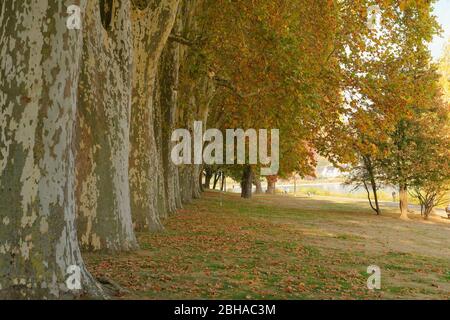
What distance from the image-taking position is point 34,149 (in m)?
5.48

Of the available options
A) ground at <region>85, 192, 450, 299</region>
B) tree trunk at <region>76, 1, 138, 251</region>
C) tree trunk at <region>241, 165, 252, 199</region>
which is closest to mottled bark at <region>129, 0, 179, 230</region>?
ground at <region>85, 192, 450, 299</region>

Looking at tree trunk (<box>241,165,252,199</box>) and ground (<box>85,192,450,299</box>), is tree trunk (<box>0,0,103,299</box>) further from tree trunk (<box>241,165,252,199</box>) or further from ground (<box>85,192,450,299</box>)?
tree trunk (<box>241,165,252,199</box>)

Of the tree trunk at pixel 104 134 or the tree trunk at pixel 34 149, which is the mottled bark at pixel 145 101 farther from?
the tree trunk at pixel 34 149

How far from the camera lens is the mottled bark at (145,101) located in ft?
42.2

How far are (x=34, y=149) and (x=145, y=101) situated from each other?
8.40 m

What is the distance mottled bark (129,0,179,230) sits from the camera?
42.2 feet

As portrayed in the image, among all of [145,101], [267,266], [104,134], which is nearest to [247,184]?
[145,101]

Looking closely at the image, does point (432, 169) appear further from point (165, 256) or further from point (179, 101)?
point (165, 256)

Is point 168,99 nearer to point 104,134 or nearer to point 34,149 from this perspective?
point 104,134

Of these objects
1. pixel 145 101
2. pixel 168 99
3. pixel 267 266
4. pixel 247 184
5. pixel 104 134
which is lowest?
pixel 267 266

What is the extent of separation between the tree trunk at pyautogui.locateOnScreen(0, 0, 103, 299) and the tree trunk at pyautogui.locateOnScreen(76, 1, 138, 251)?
4124mm

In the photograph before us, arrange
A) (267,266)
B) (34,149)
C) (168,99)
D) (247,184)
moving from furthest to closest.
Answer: (247,184), (168,99), (267,266), (34,149)

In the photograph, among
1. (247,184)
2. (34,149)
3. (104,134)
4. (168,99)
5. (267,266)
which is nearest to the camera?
(34,149)

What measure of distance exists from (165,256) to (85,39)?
495 cm
